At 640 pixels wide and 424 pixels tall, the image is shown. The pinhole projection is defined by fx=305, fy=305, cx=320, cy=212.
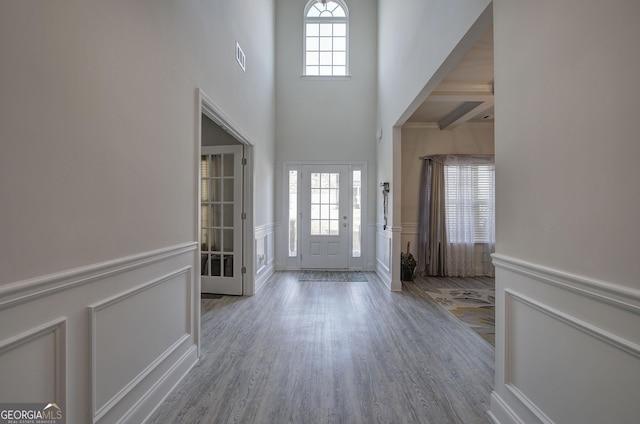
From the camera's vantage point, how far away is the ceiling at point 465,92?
2922 millimetres

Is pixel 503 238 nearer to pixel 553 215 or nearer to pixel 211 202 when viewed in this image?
pixel 553 215

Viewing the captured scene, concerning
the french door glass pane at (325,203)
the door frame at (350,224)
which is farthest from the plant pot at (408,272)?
the french door glass pane at (325,203)

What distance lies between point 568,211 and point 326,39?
582 centimetres

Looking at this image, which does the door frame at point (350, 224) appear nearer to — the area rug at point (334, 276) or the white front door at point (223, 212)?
the area rug at point (334, 276)

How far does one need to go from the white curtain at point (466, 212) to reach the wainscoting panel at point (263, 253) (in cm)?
306

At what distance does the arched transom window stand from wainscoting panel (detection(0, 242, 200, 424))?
4.96 metres

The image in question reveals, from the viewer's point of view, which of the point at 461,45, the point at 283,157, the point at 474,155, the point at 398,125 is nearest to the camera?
the point at 461,45

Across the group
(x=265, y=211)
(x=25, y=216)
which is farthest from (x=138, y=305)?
(x=265, y=211)

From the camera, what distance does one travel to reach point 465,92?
3689 millimetres

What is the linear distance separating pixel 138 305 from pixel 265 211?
10.8ft

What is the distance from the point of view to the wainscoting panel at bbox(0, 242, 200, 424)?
1.00m

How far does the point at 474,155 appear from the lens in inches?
208

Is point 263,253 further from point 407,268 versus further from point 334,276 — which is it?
point 407,268

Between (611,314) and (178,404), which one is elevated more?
(611,314)
